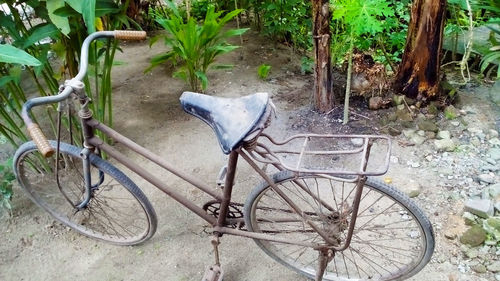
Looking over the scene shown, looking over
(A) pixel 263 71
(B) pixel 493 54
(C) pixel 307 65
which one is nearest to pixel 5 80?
(A) pixel 263 71

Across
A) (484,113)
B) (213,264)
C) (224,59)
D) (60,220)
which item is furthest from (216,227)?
(224,59)

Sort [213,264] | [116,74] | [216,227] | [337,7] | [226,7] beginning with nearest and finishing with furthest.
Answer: [216,227]
[213,264]
[337,7]
[116,74]
[226,7]

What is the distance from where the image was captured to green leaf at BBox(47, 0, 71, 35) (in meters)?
2.05

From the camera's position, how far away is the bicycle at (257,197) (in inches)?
64.2

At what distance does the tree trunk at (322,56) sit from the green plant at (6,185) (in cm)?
208

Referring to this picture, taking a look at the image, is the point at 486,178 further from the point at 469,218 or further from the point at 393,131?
the point at 393,131

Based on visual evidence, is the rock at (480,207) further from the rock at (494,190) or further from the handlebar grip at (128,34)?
the handlebar grip at (128,34)

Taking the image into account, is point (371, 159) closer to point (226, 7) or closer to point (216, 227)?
point (216, 227)

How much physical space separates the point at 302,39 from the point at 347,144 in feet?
4.89

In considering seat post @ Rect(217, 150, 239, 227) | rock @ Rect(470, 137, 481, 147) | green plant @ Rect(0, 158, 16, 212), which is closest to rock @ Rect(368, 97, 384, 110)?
rock @ Rect(470, 137, 481, 147)

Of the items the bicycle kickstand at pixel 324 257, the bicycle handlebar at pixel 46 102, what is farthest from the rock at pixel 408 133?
the bicycle handlebar at pixel 46 102

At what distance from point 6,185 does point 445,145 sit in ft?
9.12

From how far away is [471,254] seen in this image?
2.13 metres

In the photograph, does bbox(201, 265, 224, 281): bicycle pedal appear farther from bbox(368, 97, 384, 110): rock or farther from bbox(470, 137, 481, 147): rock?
bbox(470, 137, 481, 147): rock
